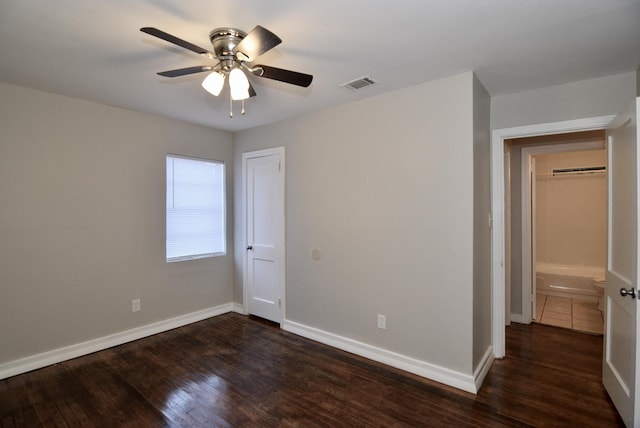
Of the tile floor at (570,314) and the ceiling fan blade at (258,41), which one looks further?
the tile floor at (570,314)

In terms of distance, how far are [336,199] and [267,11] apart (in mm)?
1924

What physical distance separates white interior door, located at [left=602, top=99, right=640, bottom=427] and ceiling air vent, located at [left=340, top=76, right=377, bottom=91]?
5.68 feet

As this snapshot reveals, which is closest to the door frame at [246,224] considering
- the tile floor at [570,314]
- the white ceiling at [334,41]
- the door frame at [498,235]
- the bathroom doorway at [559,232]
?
the white ceiling at [334,41]

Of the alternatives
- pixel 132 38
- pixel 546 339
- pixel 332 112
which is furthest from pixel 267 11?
pixel 546 339

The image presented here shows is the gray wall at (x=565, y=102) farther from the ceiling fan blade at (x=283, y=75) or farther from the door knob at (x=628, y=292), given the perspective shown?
the ceiling fan blade at (x=283, y=75)

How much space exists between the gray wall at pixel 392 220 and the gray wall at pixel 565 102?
280 mm

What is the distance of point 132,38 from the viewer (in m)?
A: 1.95

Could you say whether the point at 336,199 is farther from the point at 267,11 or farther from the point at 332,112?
the point at 267,11

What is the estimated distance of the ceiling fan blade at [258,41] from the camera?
1.43 meters

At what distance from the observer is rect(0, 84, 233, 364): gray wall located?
273 cm

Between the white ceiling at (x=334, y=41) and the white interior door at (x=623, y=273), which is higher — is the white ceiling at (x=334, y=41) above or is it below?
above

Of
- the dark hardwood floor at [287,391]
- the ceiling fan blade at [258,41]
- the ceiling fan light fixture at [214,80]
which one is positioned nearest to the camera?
the ceiling fan blade at [258,41]

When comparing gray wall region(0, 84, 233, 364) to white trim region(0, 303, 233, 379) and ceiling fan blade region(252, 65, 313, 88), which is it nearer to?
white trim region(0, 303, 233, 379)

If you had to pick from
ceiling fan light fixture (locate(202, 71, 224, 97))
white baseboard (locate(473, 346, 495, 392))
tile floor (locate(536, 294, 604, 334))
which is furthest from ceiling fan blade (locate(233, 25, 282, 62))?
tile floor (locate(536, 294, 604, 334))
